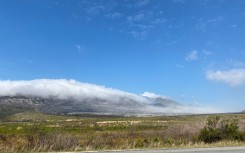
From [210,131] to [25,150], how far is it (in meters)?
15.5

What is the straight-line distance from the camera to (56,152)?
2152 cm

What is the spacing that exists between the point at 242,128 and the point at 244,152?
21.4 m

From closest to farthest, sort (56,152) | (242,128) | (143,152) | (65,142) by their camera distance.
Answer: (143,152) → (56,152) → (65,142) → (242,128)

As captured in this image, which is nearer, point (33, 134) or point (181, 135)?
point (33, 134)

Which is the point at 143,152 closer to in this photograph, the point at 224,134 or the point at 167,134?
the point at 224,134

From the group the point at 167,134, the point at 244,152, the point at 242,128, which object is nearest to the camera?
the point at 244,152

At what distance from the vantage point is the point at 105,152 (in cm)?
2078

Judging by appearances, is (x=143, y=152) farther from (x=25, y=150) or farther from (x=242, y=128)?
(x=242, y=128)

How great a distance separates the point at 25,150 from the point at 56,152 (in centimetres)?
192

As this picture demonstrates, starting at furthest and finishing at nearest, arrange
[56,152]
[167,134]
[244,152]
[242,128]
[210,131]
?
[167,134] → [242,128] → [210,131] → [56,152] → [244,152]

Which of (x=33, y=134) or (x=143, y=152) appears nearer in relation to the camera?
(x=143, y=152)

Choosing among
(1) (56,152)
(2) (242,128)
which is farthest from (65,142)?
(2) (242,128)

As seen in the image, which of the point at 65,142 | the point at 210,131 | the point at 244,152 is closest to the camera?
the point at 244,152

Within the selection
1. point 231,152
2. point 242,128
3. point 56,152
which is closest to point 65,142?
point 56,152
